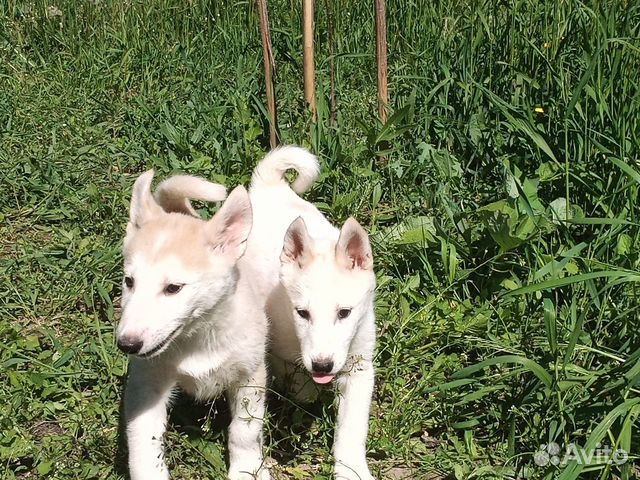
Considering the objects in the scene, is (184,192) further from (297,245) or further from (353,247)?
(353,247)

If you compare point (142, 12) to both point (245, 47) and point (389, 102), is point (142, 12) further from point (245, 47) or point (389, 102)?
point (389, 102)

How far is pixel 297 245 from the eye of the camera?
331cm

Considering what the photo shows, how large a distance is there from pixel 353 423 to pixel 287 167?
1.31m

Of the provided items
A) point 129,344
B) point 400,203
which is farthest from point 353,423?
point 400,203

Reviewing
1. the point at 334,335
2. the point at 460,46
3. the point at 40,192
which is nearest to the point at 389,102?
the point at 460,46

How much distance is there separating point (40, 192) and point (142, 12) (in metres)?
1.98

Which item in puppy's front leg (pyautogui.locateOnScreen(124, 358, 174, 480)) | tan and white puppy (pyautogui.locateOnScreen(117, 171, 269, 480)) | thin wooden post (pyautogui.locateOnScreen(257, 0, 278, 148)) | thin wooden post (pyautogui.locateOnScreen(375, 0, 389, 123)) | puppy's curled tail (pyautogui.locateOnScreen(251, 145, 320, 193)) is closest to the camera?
tan and white puppy (pyautogui.locateOnScreen(117, 171, 269, 480))

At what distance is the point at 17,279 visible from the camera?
429cm

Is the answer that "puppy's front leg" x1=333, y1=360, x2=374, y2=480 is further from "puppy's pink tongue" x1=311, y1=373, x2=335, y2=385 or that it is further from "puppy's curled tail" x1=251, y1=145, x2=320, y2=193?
"puppy's curled tail" x1=251, y1=145, x2=320, y2=193

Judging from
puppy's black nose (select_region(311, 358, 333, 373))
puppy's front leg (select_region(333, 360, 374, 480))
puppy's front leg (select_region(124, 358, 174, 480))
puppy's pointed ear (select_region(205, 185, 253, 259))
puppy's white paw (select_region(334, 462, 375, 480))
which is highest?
puppy's pointed ear (select_region(205, 185, 253, 259))

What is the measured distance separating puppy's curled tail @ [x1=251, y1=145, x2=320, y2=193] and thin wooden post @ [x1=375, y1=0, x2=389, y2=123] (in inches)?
41.5

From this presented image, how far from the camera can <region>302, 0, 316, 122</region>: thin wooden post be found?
471 centimetres

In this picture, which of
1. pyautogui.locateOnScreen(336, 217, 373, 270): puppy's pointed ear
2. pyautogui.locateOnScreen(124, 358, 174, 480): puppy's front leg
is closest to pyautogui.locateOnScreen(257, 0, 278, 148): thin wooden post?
pyautogui.locateOnScreen(336, 217, 373, 270): puppy's pointed ear

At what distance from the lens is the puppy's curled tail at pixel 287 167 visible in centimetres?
392
